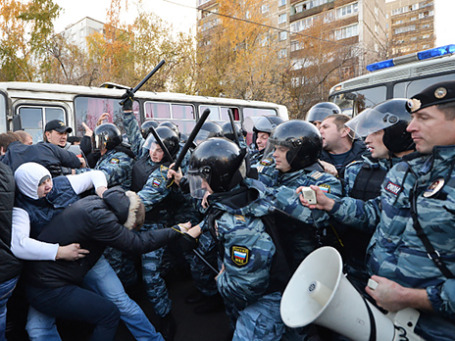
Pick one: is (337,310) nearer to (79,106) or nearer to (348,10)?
(79,106)

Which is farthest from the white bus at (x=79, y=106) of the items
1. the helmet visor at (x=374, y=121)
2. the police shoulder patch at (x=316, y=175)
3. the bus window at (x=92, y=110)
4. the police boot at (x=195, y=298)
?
the helmet visor at (x=374, y=121)

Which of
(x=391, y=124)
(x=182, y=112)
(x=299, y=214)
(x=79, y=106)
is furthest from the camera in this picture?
(x=182, y=112)

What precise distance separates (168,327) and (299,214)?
2.14 meters

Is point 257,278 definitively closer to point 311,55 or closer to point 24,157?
point 24,157

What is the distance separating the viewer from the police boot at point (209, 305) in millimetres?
3633

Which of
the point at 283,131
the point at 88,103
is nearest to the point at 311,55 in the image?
the point at 88,103

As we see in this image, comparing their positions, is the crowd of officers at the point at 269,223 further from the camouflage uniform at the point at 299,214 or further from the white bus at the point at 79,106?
the white bus at the point at 79,106

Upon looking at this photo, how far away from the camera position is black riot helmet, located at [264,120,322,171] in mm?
2398

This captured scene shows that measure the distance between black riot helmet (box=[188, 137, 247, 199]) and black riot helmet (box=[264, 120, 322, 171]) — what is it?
20.2 inches

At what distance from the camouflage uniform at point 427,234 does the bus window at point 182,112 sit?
23.8 feet

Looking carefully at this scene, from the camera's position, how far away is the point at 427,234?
1.41 metres

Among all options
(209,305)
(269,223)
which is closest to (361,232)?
(269,223)

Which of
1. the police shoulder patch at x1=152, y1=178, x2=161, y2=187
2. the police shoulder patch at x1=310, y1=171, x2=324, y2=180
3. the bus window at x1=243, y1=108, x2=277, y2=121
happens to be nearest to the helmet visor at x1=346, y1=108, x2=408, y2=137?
the police shoulder patch at x1=310, y1=171, x2=324, y2=180

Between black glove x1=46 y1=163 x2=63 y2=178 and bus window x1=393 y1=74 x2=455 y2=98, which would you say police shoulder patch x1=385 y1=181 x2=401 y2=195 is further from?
bus window x1=393 y1=74 x2=455 y2=98
